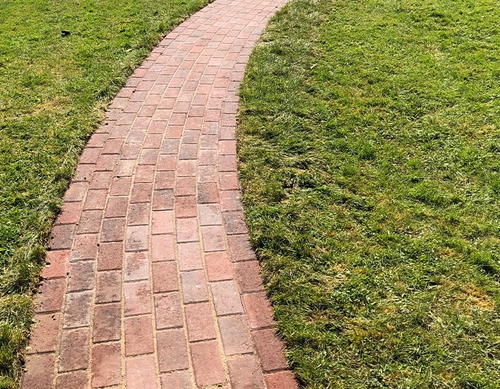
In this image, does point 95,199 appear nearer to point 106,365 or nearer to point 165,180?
point 165,180

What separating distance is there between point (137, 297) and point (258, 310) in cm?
80

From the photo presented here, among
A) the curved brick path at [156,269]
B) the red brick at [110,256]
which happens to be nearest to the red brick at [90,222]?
the curved brick path at [156,269]

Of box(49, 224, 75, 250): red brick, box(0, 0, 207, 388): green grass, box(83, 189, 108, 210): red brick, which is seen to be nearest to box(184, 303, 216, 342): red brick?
box(0, 0, 207, 388): green grass

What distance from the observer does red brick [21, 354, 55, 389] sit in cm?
272

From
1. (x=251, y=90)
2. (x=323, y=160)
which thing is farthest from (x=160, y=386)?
(x=251, y=90)

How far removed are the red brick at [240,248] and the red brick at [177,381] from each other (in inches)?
37.9

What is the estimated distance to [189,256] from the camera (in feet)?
11.7

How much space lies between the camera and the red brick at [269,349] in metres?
2.86

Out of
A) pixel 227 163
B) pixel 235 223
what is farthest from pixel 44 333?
pixel 227 163

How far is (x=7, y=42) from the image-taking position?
A: 665cm

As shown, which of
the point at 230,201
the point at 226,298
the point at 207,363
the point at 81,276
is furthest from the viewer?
the point at 230,201

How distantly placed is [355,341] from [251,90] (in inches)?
137

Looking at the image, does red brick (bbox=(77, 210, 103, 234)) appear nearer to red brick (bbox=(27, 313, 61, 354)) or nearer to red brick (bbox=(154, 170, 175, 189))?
red brick (bbox=(154, 170, 175, 189))

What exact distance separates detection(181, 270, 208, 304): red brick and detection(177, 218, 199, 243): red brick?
0.35m
